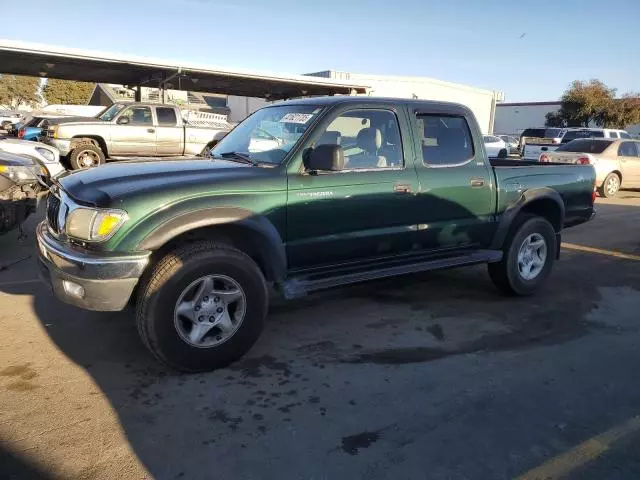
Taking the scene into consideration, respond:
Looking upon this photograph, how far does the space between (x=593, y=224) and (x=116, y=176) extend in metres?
9.50

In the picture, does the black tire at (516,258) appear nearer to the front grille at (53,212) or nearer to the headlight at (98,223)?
the headlight at (98,223)

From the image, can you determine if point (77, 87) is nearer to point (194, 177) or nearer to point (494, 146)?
point (494, 146)

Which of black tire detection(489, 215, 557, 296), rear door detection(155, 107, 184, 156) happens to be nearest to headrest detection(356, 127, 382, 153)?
→ black tire detection(489, 215, 557, 296)

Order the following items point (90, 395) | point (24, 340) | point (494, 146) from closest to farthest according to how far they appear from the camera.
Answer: point (90, 395)
point (24, 340)
point (494, 146)

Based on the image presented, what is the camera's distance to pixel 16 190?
6.64 meters

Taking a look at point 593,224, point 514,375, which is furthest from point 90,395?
point 593,224

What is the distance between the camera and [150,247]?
3.52 metres

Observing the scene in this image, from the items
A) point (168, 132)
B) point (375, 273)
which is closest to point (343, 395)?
point (375, 273)

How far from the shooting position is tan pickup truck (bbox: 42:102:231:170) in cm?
1385

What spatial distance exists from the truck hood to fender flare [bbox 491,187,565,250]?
2507 mm

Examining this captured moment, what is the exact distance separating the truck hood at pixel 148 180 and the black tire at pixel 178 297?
1.34ft

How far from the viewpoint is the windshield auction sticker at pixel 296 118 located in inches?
172

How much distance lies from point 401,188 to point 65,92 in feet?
196

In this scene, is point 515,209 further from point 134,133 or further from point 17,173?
point 134,133
